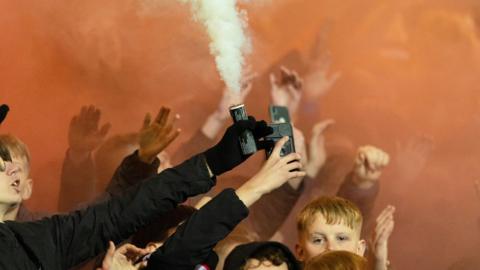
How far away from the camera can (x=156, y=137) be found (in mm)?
1542

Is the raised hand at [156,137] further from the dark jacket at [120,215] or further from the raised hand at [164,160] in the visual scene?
the dark jacket at [120,215]

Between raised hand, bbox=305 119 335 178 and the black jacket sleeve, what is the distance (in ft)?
2.07

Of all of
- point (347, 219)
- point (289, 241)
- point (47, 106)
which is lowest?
point (289, 241)

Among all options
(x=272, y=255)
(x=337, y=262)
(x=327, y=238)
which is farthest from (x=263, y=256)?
(x=337, y=262)

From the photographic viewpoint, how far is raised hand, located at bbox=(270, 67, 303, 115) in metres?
1.78

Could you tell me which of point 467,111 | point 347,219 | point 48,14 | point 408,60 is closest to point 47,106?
point 48,14

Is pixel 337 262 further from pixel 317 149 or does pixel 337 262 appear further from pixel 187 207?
pixel 317 149

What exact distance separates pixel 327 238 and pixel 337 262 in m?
0.23

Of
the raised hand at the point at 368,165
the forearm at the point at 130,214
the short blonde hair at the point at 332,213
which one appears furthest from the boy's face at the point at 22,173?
the raised hand at the point at 368,165

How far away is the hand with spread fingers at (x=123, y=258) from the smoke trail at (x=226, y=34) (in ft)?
2.01

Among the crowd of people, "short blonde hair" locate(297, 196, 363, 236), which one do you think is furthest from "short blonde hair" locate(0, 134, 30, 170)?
"short blonde hair" locate(297, 196, 363, 236)

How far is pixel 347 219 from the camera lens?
1.33 metres

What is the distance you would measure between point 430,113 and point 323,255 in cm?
83

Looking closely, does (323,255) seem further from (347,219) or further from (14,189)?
(14,189)
